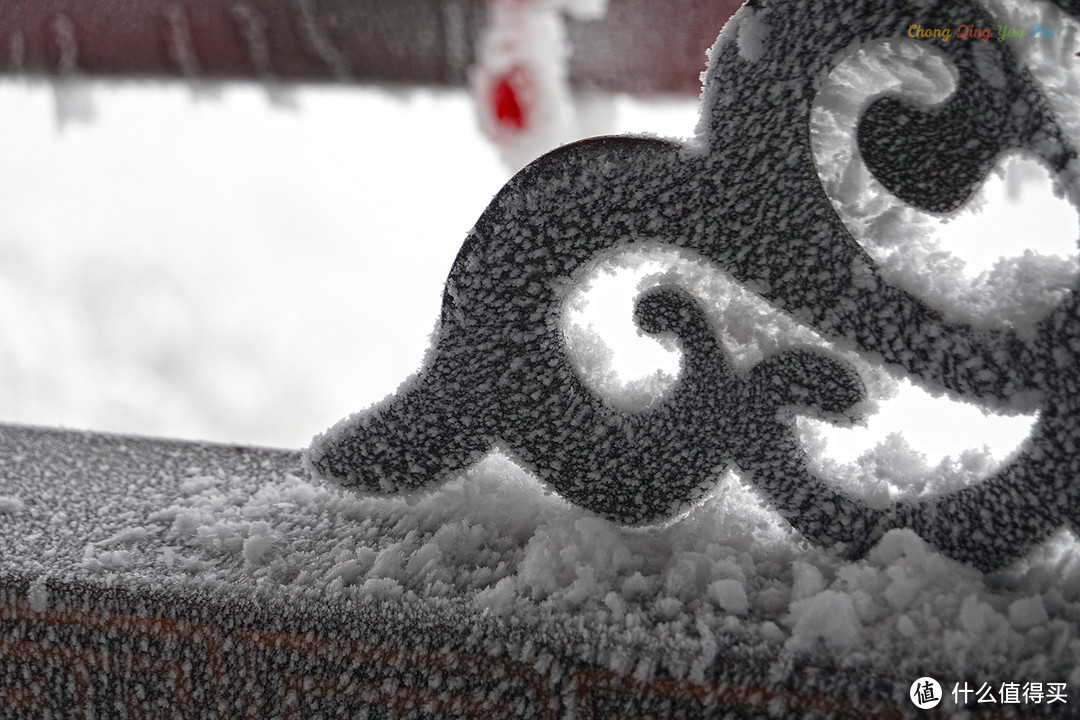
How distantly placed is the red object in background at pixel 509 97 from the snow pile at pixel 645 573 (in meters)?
1.20

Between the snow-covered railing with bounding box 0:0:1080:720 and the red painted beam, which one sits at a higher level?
the red painted beam

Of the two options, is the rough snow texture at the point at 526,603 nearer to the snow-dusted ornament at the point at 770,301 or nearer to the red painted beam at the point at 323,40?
the snow-dusted ornament at the point at 770,301

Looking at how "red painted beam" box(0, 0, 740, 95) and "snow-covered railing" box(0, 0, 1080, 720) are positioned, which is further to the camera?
"red painted beam" box(0, 0, 740, 95)

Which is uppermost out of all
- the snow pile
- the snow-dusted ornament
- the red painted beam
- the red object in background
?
the red painted beam

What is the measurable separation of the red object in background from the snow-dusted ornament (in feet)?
3.93

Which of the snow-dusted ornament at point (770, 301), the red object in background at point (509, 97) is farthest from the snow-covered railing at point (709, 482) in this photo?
the red object in background at point (509, 97)

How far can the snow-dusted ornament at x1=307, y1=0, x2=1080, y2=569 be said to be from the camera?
440 millimetres

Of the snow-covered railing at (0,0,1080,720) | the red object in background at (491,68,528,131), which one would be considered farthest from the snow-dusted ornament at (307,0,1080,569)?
the red object in background at (491,68,528,131)

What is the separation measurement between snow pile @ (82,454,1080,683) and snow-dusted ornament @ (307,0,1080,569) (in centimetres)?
3

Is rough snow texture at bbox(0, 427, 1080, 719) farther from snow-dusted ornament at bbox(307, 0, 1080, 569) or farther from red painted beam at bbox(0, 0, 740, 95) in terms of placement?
red painted beam at bbox(0, 0, 740, 95)

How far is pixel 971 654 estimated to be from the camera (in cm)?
40

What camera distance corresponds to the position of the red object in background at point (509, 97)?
1626 mm

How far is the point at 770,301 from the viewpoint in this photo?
482 mm

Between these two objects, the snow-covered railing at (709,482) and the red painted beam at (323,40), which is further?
the red painted beam at (323,40)
